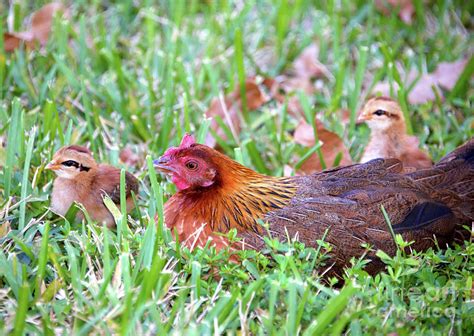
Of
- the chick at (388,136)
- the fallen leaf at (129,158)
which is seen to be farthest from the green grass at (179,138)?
the chick at (388,136)

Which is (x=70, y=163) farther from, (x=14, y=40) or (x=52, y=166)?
(x=14, y=40)

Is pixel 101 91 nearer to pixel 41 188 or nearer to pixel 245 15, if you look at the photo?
pixel 41 188

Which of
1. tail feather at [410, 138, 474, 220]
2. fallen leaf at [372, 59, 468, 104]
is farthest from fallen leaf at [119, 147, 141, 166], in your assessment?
fallen leaf at [372, 59, 468, 104]

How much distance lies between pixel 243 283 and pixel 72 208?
3.34ft

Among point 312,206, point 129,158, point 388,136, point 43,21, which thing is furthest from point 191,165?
point 43,21

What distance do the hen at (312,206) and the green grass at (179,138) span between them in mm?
115

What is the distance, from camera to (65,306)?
264cm

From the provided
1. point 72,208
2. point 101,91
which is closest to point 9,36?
point 101,91

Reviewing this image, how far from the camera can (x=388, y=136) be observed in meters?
4.18

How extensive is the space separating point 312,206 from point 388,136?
120cm

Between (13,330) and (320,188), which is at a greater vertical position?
(320,188)

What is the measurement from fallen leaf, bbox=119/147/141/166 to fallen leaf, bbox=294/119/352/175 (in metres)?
0.94

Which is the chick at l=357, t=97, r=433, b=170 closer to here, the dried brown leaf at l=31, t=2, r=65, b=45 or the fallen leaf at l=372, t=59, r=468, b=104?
the fallen leaf at l=372, t=59, r=468, b=104

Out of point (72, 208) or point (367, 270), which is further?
point (72, 208)
